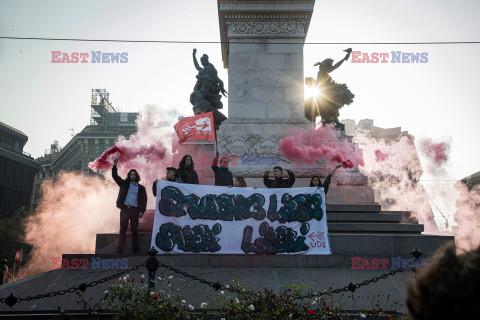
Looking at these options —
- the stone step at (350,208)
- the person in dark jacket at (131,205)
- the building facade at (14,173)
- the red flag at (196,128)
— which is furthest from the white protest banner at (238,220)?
the building facade at (14,173)

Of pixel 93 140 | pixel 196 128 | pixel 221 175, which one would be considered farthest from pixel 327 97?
pixel 93 140

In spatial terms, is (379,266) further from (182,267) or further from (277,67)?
(277,67)

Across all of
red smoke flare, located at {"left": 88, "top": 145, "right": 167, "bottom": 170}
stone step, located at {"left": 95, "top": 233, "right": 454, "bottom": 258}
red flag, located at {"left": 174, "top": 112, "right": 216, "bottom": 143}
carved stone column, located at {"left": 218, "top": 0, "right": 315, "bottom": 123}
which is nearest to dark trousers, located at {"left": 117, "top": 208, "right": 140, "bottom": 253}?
stone step, located at {"left": 95, "top": 233, "right": 454, "bottom": 258}

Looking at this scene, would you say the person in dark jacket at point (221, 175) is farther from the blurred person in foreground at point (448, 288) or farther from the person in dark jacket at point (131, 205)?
the blurred person in foreground at point (448, 288)

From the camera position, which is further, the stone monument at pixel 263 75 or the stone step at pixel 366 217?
the stone monument at pixel 263 75

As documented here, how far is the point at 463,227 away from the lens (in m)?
16.0

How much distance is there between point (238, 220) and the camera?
349 inches

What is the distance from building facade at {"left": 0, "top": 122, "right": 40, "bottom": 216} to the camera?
4616 cm

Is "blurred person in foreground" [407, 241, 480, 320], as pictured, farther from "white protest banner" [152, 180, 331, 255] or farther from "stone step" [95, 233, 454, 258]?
"stone step" [95, 233, 454, 258]

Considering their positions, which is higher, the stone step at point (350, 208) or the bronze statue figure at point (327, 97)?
the bronze statue figure at point (327, 97)

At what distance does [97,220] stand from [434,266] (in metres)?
15.1

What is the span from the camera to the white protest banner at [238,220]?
28.3 feet

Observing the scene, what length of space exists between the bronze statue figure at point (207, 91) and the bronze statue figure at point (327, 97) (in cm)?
357

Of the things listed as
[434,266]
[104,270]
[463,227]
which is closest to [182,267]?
[104,270]
